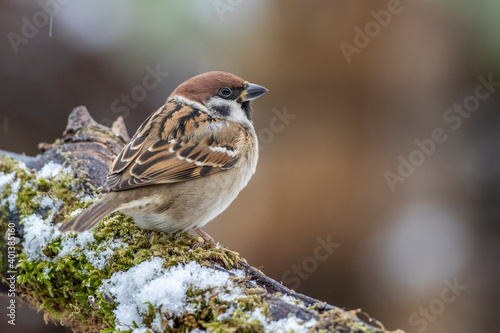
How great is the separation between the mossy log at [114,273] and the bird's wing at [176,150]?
31 cm

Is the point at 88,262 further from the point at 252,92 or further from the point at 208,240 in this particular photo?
the point at 252,92

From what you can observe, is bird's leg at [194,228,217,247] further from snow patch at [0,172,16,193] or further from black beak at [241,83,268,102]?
snow patch at [0,172,16,193]

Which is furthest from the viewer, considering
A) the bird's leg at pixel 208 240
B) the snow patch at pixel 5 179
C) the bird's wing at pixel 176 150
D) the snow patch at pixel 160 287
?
the snow patch at pixel 5 179

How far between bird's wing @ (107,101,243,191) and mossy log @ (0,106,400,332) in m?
0.31

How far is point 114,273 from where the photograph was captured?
2.59 meters

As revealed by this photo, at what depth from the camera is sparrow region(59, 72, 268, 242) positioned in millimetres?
3008

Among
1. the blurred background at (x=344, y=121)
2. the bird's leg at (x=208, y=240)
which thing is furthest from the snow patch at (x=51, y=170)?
the blurred background at (x=344, y=121)

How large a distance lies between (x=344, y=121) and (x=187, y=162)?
347 cm

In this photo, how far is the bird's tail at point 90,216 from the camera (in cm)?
255

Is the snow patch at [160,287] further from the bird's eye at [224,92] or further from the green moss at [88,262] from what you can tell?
the bird's eye at [224,92]

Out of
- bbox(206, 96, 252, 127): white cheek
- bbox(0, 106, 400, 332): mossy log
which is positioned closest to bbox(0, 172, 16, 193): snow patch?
bbox(0, 106, 400, 332): mossy log

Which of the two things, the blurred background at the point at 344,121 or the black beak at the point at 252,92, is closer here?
the black beak at the point at 252,92

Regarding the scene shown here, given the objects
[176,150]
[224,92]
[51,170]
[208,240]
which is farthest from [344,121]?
[51,170]

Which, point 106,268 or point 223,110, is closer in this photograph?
point 106,268
